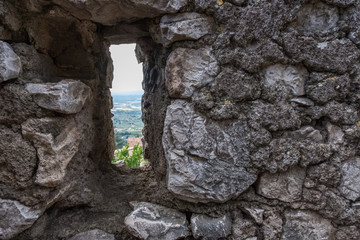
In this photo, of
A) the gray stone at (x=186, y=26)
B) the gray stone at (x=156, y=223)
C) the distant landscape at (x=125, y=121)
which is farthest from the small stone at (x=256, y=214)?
the distant landscape at (x=125, y=121)

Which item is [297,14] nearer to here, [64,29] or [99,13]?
[99,13]

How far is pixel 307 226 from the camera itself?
3.96ft

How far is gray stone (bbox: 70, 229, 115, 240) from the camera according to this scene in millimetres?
1189

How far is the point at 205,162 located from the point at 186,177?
0.38 ft

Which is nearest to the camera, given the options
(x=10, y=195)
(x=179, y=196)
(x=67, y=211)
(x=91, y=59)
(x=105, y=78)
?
(x=10, y=195)

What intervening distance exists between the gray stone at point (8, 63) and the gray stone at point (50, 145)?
0.21 meters

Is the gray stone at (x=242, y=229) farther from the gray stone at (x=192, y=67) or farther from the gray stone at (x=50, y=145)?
the gray stone at (x=50, y=145)

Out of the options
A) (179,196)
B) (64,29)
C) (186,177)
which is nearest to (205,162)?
(186,177)

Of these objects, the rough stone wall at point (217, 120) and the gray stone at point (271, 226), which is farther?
the gray stone at point (271, 226)

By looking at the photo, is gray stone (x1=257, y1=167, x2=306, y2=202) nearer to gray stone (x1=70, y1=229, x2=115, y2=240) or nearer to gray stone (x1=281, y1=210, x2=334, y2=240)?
gray stone (x1=281, y1=210, x2=334, y2=240)

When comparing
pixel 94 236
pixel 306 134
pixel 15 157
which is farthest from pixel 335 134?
pixel 15 157

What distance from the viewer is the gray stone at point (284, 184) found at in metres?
1.18

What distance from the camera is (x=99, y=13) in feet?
3.72

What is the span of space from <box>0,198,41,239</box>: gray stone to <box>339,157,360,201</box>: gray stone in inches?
59.2
